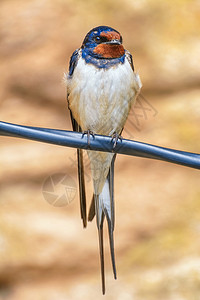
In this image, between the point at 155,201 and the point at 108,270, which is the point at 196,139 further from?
the point at 108,270

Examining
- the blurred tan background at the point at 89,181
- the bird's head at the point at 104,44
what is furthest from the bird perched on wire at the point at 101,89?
the blurred tan background at the point at 89,181

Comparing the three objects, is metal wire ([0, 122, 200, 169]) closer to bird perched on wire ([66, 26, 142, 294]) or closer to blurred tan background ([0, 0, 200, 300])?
bird perched on wire ([66, 26, 142, 294])

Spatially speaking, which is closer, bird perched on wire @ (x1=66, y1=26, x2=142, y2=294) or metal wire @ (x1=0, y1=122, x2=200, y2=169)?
metal wire @ (x1=0, y1=122, x2=200, y2=169)

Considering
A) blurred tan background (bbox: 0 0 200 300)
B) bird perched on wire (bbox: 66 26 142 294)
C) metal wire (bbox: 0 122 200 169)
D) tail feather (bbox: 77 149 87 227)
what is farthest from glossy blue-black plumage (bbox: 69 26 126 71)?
blurred tan background (bbox: 0 0 200 300)

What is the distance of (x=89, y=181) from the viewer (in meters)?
3.59

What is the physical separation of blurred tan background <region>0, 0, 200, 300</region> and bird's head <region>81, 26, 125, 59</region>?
5.72ft

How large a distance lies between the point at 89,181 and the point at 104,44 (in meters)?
1.84

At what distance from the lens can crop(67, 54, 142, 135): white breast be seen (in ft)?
5.88

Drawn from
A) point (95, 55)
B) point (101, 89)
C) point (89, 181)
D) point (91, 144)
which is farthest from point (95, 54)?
point (89, 181)

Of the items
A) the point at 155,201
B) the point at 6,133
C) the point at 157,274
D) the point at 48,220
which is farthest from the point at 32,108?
the point at 6,133

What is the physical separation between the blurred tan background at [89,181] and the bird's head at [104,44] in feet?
5.72

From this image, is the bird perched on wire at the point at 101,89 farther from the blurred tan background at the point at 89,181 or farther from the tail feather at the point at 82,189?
the blurred tan background at the point at 89,181

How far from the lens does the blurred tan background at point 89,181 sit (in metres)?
3.59

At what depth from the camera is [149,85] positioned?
3.71 meters
